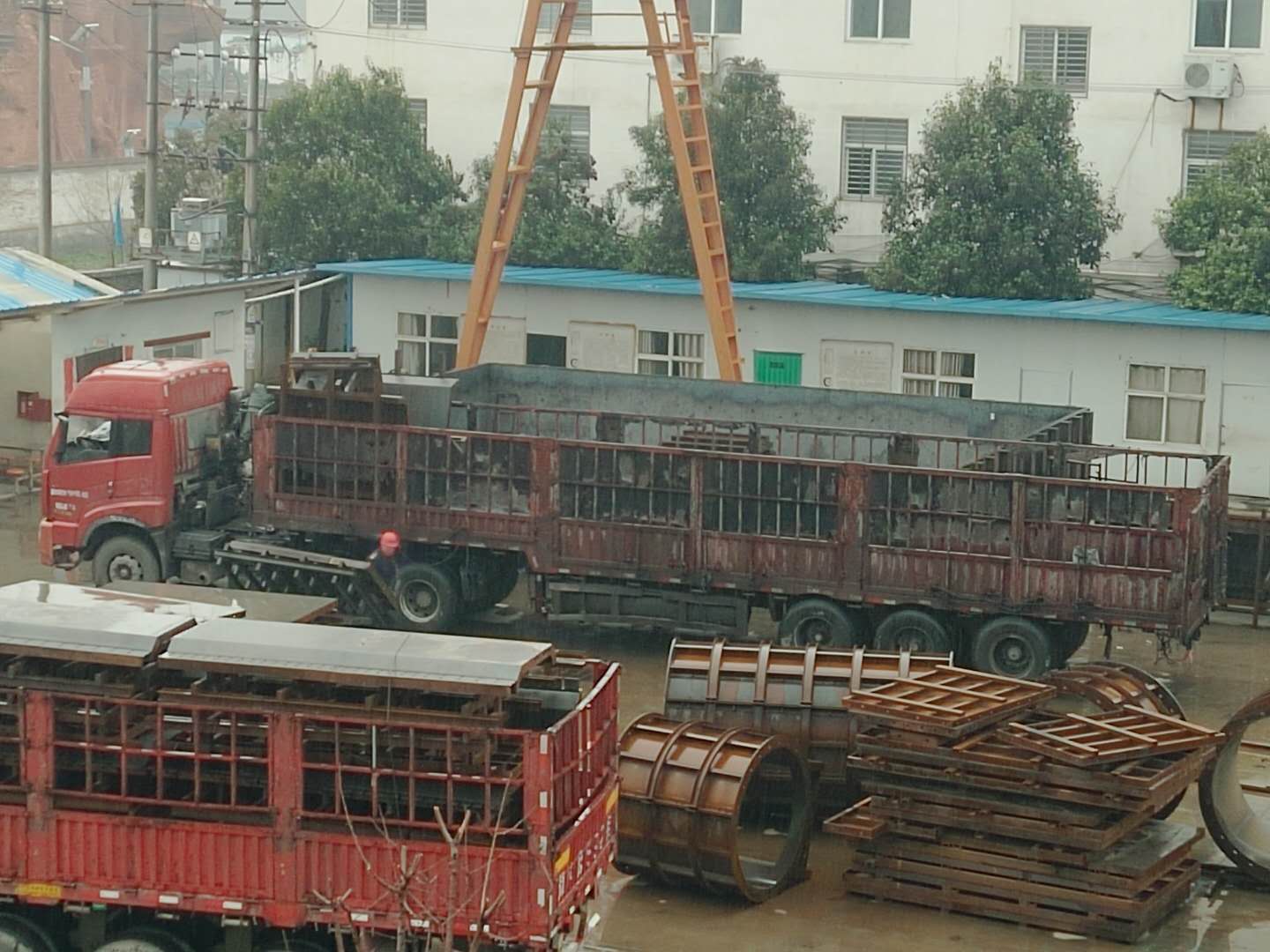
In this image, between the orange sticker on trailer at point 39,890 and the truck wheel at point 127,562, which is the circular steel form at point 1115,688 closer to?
the orange sticker on trailer at point 39,890

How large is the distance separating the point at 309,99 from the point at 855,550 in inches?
782

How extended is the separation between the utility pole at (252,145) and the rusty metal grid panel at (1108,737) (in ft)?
70.6

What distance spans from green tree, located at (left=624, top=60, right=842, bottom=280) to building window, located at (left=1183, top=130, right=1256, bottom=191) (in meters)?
6.39

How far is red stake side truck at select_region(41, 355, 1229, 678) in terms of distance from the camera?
17.1m

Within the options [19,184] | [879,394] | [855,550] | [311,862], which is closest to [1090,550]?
[855,550]

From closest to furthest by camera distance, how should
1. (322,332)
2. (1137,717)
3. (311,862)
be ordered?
(311,862) < (1137,717) < (322,332)

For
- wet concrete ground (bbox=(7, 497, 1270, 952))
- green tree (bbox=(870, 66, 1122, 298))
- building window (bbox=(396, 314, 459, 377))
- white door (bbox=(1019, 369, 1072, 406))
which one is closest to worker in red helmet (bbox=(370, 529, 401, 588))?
wet concrete ground (bbox=(7, 497, 1270, 952))

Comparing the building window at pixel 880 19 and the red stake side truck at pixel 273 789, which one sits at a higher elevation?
the building window at pixel 880 19

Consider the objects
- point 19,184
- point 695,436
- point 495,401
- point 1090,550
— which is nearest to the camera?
point 1090,550

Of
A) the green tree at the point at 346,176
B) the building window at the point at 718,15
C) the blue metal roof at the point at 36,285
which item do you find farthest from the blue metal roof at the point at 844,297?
the building window at the point at 718,15

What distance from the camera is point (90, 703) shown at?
1055 cm

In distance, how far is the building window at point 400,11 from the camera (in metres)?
38.2

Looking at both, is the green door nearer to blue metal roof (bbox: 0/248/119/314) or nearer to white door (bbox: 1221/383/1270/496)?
white door (bbox: 1221/383/1270/496)

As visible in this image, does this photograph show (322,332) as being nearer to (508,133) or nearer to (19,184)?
(508,133)
